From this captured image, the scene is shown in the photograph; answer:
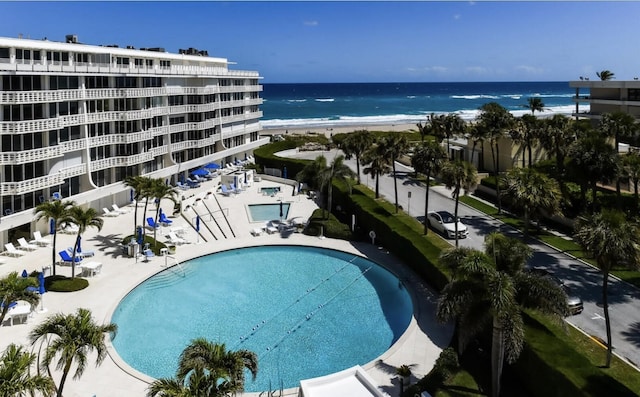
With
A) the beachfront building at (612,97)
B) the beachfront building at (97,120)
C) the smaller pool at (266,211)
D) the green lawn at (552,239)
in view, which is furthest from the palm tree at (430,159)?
the beachfront building at (612,97)

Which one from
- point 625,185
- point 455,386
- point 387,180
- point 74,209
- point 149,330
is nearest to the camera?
point 455,386

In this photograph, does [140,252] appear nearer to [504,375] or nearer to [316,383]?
[316,383]

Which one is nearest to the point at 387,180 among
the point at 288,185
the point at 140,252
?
the point at 288,185

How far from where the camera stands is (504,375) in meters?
19.9

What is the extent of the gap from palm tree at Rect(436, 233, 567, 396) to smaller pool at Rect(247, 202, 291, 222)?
29737 mm

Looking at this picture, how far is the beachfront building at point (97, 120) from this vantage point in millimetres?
35625

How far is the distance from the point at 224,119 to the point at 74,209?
130ft

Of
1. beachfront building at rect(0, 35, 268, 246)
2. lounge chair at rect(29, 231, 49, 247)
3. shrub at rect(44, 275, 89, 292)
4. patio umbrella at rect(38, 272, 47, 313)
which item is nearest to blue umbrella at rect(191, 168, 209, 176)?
beachfront building at rect(0, 35, 268, 246)

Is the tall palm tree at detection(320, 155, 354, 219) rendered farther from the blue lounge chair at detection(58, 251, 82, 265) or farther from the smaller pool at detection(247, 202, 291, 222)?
the blue lounge chair at detection(58, 251, 82, 265)

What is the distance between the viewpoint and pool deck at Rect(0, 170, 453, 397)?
67.3 ft

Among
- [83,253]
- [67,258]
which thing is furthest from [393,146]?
[67,258]

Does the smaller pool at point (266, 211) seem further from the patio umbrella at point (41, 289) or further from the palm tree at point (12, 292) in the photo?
the palm tree at point (12, 292)

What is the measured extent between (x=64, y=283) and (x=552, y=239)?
1262 inches

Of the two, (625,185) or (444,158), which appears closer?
(444,158)
